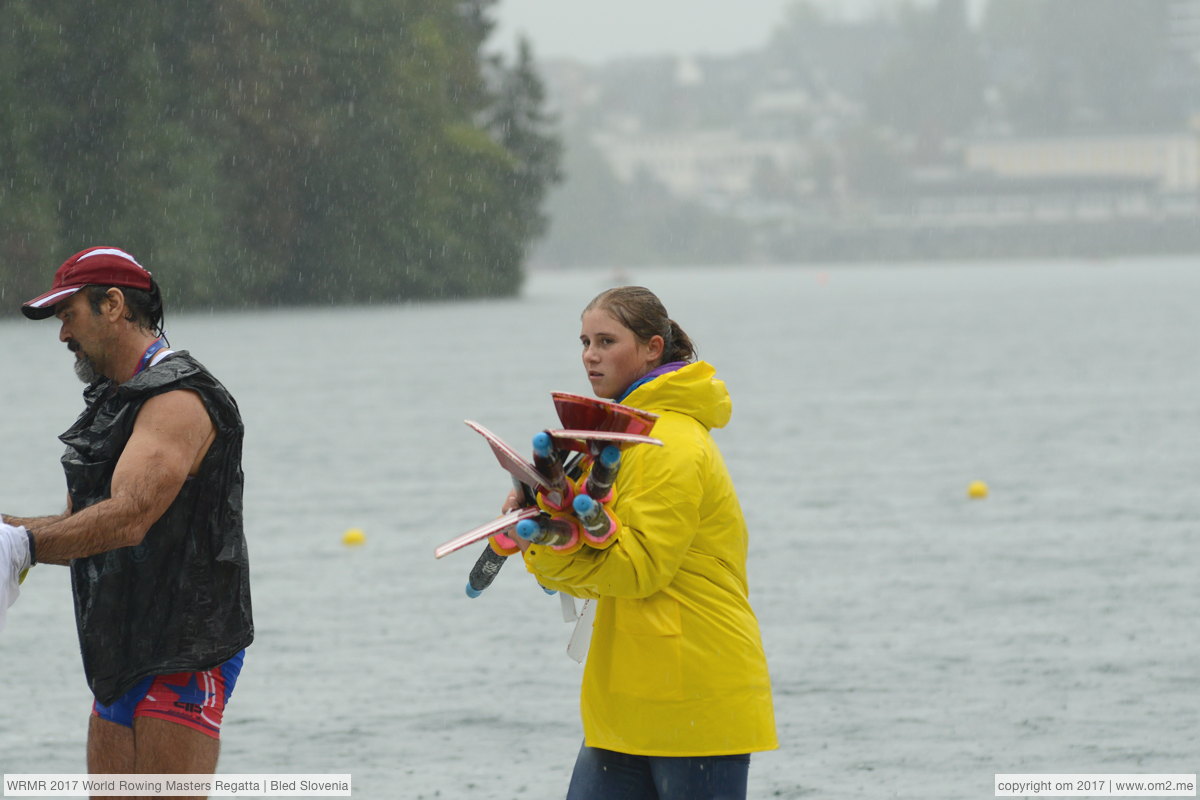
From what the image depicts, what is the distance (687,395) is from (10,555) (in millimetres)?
1445

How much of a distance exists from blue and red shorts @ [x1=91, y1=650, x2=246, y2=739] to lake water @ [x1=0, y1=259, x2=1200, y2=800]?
3.35 m

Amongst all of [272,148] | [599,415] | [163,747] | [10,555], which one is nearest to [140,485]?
[10,555]

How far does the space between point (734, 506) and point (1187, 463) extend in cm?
1843

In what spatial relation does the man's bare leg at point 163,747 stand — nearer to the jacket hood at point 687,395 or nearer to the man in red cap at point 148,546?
the man in red cap at point 148,546

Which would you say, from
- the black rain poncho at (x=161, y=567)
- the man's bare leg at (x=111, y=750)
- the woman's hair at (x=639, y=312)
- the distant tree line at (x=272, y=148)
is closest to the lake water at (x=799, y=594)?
the man's bare leg at (x=111, y=750)

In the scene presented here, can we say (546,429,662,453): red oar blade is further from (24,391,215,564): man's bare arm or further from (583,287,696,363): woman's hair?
(24,391,215,564): man's bare arm

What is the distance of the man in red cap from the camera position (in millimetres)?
4293

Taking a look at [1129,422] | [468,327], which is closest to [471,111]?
[468,327]

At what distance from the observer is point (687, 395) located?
427cm

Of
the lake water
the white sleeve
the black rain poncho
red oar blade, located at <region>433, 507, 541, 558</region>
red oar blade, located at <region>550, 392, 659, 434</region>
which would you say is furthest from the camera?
the lake water

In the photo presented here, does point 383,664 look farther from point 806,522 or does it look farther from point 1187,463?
point 1187,463

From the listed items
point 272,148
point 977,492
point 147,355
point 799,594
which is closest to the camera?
point 147,355

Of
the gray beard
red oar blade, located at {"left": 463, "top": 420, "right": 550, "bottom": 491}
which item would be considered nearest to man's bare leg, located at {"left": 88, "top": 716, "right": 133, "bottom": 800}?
the gray beard

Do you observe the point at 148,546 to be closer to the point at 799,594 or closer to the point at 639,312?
the point at 639,312
